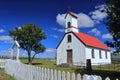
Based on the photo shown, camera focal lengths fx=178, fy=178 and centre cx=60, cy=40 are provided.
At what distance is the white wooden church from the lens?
111 ft

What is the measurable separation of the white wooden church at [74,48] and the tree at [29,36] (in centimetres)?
980

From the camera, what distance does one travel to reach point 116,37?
1393 cm

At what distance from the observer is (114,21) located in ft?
45.5

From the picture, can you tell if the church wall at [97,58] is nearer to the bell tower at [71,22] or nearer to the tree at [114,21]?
the bell tower at [71,22]

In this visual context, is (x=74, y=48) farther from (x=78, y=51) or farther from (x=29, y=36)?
(x=29, y=36)

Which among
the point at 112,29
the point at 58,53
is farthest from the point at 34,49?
the point at 112,29

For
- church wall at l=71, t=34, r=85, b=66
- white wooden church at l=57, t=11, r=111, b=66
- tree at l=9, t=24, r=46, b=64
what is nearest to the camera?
church wall at l=71, t=34, r=85, b=66

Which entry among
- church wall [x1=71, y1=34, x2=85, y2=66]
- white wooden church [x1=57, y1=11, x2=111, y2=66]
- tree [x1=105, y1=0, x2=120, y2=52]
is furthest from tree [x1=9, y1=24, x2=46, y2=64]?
tree [x1=105, y1=0, x2=120, y2=52]

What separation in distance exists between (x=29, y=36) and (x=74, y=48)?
14.6 m

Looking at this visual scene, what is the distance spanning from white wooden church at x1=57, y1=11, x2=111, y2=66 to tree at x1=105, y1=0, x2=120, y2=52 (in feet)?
62.6

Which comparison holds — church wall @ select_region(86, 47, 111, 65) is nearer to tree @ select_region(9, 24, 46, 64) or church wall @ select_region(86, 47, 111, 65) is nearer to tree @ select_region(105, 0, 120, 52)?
tree @ select_region(9, 24, 46, 64)

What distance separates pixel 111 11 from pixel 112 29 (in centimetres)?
147

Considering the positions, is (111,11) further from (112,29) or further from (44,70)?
(44,70)

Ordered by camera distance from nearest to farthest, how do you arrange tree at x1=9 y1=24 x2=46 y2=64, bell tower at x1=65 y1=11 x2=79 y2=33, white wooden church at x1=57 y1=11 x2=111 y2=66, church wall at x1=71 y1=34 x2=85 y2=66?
1. church wall at x1=71 y1=34 x2=85 y2=66
2. white wooden church at x1=57 y1=11 x2=111 y2=66
3. bell tower at x1=65 y1=11 x2=79 y2=33
4. tree at x1=9 y1=24 x2=46 y2=64
